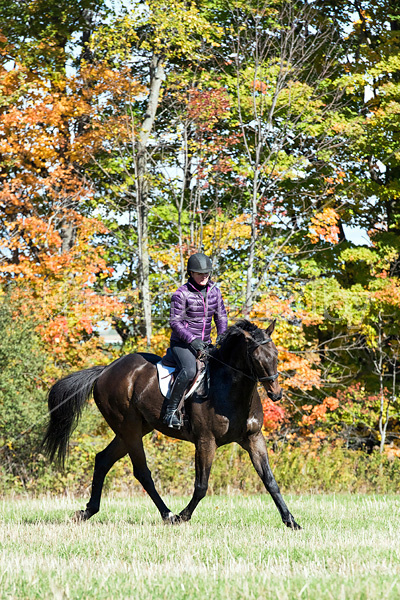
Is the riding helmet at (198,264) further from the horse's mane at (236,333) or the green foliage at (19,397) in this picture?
the green foliage at (19,397)

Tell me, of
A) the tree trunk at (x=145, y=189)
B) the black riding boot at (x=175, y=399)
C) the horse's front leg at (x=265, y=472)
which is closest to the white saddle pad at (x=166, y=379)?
the black riding boot at (x=175, y=399)

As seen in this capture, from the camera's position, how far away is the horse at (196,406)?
7066 mm

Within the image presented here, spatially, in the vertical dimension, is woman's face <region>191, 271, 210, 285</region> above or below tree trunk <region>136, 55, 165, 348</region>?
above

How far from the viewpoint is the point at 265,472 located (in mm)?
7180

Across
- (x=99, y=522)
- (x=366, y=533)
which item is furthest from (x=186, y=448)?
(x=366, y=533)

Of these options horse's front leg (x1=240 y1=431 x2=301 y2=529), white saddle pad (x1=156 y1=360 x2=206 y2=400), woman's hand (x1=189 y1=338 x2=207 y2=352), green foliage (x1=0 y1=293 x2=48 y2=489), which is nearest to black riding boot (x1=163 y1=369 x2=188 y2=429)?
white saddle pad (x1=156 y1=360 x2=206 y2=400)

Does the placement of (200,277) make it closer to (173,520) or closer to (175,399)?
(175,399)

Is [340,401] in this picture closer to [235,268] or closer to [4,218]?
[235,268]

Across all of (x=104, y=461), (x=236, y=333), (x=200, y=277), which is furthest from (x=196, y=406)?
(x=104, y=461)

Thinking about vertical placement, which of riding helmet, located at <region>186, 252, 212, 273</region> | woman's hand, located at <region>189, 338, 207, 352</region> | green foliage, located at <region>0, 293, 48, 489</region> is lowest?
green foliage, located at <region>0, 293, 48, 489</region>

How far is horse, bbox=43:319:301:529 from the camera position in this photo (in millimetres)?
7066

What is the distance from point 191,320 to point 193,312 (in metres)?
0.10

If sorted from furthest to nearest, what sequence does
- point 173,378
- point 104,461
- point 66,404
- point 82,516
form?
point 66,404 < point 104,461 < point 82,516 < point 173,378

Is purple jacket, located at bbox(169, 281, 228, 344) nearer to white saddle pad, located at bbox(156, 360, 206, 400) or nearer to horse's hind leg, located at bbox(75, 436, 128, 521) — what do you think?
white saddle pad, located at bbox(156, 360, 206, 400)
